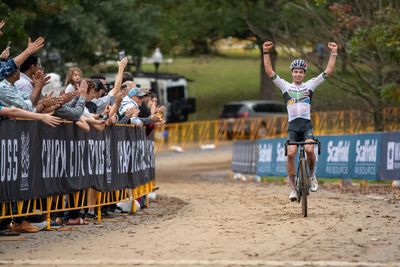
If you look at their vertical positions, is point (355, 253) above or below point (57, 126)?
below

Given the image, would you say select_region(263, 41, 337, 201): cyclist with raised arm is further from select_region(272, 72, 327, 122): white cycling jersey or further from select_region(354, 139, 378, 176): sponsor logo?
select_region(354, 139, 378, 176): sponsor logo

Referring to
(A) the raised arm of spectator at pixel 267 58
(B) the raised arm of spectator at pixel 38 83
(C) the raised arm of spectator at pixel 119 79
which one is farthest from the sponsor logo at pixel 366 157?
(B) the raised arm of spectator at pixel 38 83

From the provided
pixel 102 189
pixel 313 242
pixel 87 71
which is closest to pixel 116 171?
pixel 102 189

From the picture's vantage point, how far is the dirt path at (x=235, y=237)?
1176 centimetres

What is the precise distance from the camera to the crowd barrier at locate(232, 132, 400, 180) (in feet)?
81.7

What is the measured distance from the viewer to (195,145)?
53844 mm

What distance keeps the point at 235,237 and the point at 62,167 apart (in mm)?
3151

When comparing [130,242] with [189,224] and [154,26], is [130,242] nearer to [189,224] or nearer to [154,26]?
[189,224]

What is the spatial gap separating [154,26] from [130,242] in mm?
44354

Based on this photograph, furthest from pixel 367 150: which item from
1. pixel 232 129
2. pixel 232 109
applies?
pixel 232 109

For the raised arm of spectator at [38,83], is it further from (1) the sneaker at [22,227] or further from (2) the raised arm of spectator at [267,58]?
(2) the raised arm of spectator at [267,58]

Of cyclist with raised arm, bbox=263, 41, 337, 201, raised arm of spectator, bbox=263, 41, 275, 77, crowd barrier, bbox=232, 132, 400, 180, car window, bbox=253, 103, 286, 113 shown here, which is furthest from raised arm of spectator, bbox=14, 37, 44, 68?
car window, bbox=253, 103, 286, 113

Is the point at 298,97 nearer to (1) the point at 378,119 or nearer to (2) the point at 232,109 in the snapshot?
(1) the point at 378,119

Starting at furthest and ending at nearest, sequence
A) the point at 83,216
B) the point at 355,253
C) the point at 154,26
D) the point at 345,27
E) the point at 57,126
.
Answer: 1. the point at 154,26
2. the point at 345,27
3. the point at 83,216
4. the point at 57,126
5. the point at 355,253
